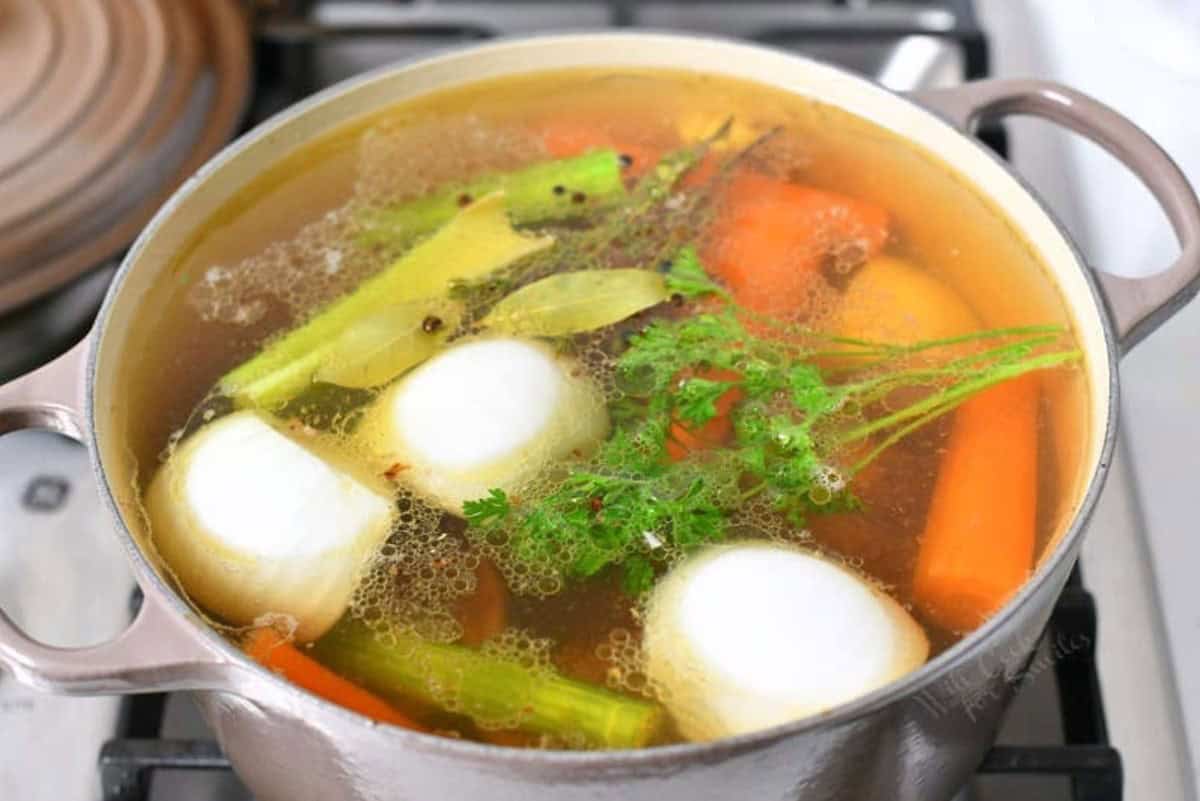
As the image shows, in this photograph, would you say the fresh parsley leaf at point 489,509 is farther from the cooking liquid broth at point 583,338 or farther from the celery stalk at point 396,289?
the celery stalk at point 396,289

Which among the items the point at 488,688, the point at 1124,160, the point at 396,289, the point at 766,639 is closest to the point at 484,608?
the point at 488,688

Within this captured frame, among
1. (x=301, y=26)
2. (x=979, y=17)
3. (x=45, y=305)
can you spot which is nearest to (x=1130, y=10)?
(x=979, y=17)

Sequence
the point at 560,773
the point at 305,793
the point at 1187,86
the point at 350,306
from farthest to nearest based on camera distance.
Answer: the point at 1187,86
the point at 350,306
the point at 305,793
the point at 560,773

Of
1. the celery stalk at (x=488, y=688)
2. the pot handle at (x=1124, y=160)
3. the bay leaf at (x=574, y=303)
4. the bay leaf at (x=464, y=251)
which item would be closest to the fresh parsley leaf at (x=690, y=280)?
the bay leaf at (x=574, y=303)

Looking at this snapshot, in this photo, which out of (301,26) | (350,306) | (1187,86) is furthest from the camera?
(301,26)

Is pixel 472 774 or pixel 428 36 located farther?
pixel 428 36

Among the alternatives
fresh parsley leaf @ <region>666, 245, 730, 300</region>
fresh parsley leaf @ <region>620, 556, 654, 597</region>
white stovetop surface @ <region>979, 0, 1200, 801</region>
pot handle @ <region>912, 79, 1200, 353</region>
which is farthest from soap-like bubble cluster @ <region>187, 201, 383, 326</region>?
white stovetop surface @ <region>979, 0, 1200, 801</region>

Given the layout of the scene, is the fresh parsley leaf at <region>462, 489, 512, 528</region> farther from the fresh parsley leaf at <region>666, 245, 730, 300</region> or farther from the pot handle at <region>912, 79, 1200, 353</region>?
the pot handle at <region>912, 79, 1200, 353</region>

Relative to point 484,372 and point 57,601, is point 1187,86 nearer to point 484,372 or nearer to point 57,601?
point 484,372
